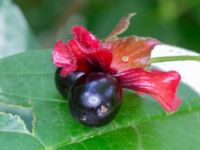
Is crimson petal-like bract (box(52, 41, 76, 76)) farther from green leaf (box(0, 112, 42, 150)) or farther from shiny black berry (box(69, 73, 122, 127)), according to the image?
green leaf (box(0, 112, 42, 150))

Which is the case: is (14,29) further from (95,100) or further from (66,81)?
(95,100)

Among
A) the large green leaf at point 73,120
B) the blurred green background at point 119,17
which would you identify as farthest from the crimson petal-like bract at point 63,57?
the blurred green background at point 119,17

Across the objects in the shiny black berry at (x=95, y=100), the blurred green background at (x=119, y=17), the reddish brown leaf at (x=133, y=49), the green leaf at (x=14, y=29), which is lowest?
the blurred green background at (x=119, y=17)

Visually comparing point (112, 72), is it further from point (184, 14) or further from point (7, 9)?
point (184, 14)

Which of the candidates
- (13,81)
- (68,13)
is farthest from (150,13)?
(13,81)

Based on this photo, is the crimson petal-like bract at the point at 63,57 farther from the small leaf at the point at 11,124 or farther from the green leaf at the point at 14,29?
the green leaf at the point at 14,29
